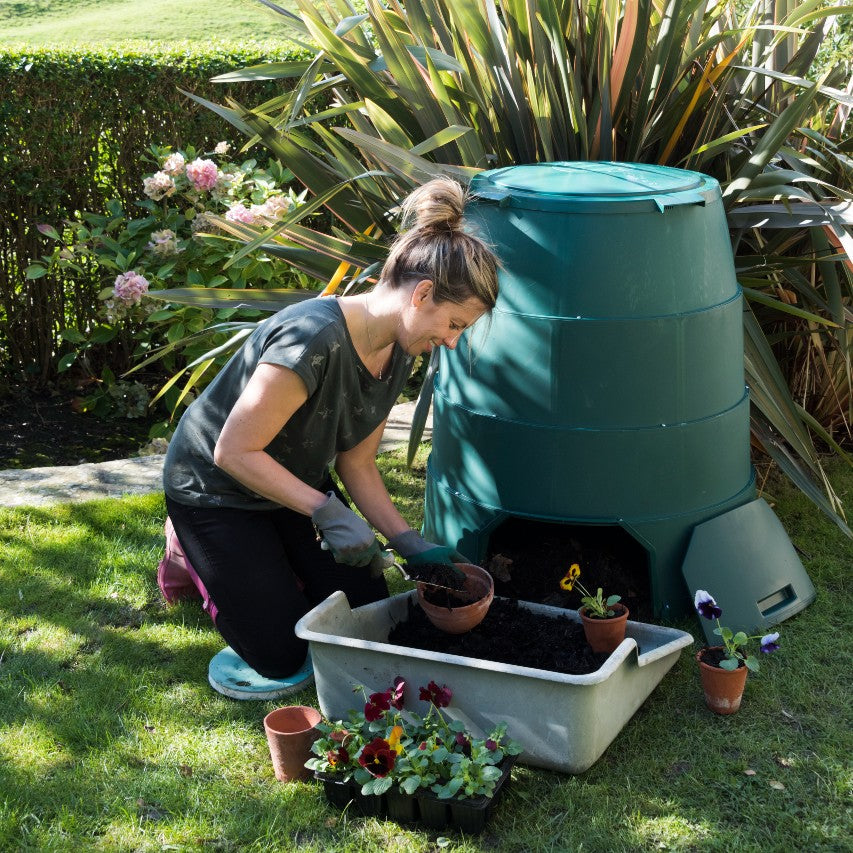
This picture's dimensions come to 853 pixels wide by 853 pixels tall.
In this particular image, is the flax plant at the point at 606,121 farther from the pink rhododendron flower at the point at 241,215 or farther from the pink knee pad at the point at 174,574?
the pink knee pad at the point at 174,574

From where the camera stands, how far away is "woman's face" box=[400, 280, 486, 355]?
212 cm

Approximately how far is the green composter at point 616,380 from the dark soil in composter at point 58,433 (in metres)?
2.01

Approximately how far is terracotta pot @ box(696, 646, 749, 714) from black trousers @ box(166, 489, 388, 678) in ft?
3.04

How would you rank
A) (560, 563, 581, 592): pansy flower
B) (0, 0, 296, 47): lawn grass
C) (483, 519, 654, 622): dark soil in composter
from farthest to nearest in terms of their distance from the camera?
(0, 0, 296, 47): lawn grass, (483, 519, 654, 622): dark soil in composter, (560, 563, 581, 592): pansy flower

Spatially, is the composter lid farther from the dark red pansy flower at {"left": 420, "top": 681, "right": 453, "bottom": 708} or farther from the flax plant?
the dark red pansy flower at {"left": 420, "top": 681, "right": 453, "bottom": 708}

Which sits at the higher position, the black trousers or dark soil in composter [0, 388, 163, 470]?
the black trousers

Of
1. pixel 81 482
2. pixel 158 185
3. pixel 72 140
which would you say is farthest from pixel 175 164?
pixel 81 482

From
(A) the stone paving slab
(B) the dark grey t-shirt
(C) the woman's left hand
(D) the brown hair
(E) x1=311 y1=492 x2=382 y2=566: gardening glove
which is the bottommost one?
(A) the stone paving slab

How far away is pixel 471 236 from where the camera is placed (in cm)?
217

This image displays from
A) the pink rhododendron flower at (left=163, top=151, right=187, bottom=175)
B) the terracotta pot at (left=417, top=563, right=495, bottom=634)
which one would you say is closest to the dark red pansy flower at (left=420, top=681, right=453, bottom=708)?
the terracotta pot at (left=417, top=563, right=495, bottom=634)

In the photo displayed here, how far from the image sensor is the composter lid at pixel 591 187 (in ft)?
7.77

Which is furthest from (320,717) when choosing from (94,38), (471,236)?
(94,38)

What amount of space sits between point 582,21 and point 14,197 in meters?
2.50

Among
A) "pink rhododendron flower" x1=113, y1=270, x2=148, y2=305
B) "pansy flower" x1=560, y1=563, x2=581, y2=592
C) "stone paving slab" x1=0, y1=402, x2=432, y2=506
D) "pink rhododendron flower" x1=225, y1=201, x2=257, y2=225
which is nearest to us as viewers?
"pansy flower" x1=560, y1=563, x2=581, y2=592
